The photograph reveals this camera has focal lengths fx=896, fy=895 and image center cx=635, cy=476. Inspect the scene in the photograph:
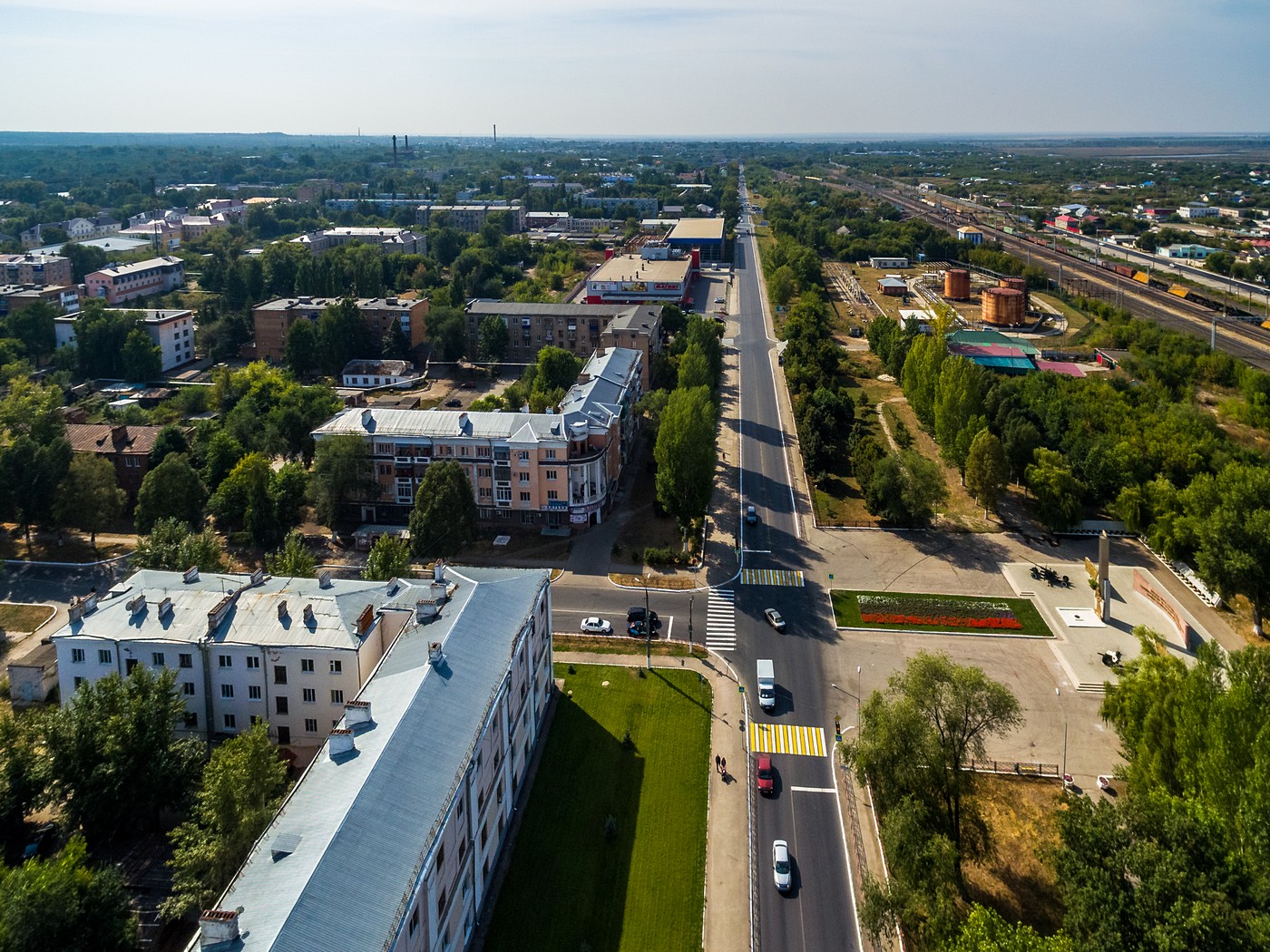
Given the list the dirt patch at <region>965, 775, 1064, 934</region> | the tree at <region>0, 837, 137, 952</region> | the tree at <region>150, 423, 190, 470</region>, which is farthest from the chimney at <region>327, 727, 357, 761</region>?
the tree at <region>150, 423, 190, 470</region>

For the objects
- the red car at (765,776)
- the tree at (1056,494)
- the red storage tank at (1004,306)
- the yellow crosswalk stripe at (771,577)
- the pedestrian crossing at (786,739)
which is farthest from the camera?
the red storage tank at (1004,306)

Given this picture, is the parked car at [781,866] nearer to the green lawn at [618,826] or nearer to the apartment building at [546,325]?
the green lawn at [618,826]

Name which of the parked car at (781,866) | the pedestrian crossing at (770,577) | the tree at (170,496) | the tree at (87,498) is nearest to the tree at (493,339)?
the tree at (170,496)

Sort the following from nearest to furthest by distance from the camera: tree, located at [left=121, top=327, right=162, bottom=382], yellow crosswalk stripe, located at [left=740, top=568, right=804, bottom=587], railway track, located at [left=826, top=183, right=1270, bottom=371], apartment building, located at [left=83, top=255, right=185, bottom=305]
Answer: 1. yellow crosswalk stripe, located at [left=740, top=568, right=804, bottom=587]
2. tree, located at [left=121, top=327, right=162, bottom=382]
3. railway track, located at [left=826, top=183, right=1270, bottom=371]
4. apartment building, located at [left=83, top=255, right=185, bottom=305]

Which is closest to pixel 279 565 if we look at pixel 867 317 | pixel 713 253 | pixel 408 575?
pixel 408 575

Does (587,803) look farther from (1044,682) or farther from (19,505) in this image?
(19,505)

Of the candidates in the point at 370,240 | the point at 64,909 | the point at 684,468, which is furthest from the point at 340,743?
the point at 370,240

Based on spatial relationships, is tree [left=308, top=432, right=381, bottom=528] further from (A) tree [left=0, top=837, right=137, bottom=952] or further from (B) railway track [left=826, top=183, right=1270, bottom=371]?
(B) railway track [left=826, top=183, right=1270, bottom=371]
